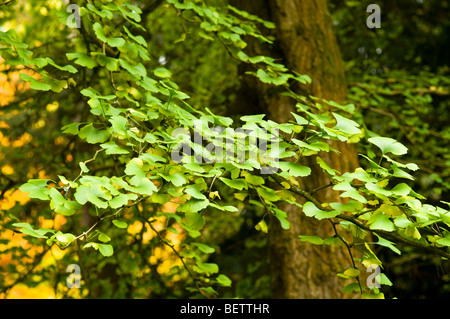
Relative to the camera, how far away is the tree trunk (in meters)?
2.51

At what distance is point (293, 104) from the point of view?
2.70m

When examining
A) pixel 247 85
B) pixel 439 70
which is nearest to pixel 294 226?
pixel 247 85

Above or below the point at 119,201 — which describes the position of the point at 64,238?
below

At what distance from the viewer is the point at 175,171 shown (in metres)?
1.29

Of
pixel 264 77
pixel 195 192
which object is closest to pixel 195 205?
pixel 195 192

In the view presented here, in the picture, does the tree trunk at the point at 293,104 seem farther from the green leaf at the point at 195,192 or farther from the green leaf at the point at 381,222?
the green leaf at the point at 195,192

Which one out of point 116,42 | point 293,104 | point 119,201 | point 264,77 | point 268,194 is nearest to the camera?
point 119,201

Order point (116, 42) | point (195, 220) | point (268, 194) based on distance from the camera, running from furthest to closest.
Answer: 1. point (116, 42)
2. point (268, 194)
3. point (195, 220)

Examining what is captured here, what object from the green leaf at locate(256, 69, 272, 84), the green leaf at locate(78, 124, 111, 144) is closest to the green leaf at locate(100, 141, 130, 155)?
the green leaf at locate(78, 124, 111, 144)

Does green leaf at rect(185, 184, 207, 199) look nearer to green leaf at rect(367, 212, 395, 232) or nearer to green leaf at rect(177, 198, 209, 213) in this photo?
green leaf at rect(177, 198, 209, 213)

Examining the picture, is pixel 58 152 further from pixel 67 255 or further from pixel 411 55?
pixel 411 55

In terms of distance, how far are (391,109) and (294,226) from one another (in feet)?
→ 5.33

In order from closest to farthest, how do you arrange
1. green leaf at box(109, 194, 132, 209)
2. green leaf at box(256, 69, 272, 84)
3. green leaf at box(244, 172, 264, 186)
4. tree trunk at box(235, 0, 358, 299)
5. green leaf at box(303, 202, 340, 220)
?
green leaf at box(109, 194, 132, 209), green leaf at box(303, 202, 340, 220), green leaf at box(244, 172, 264, 186), green leaf at box(256, 69, 272, 84), tree trunk at box(235, 0, 358, 299)

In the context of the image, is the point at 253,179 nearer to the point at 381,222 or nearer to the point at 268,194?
the point at 268,194
